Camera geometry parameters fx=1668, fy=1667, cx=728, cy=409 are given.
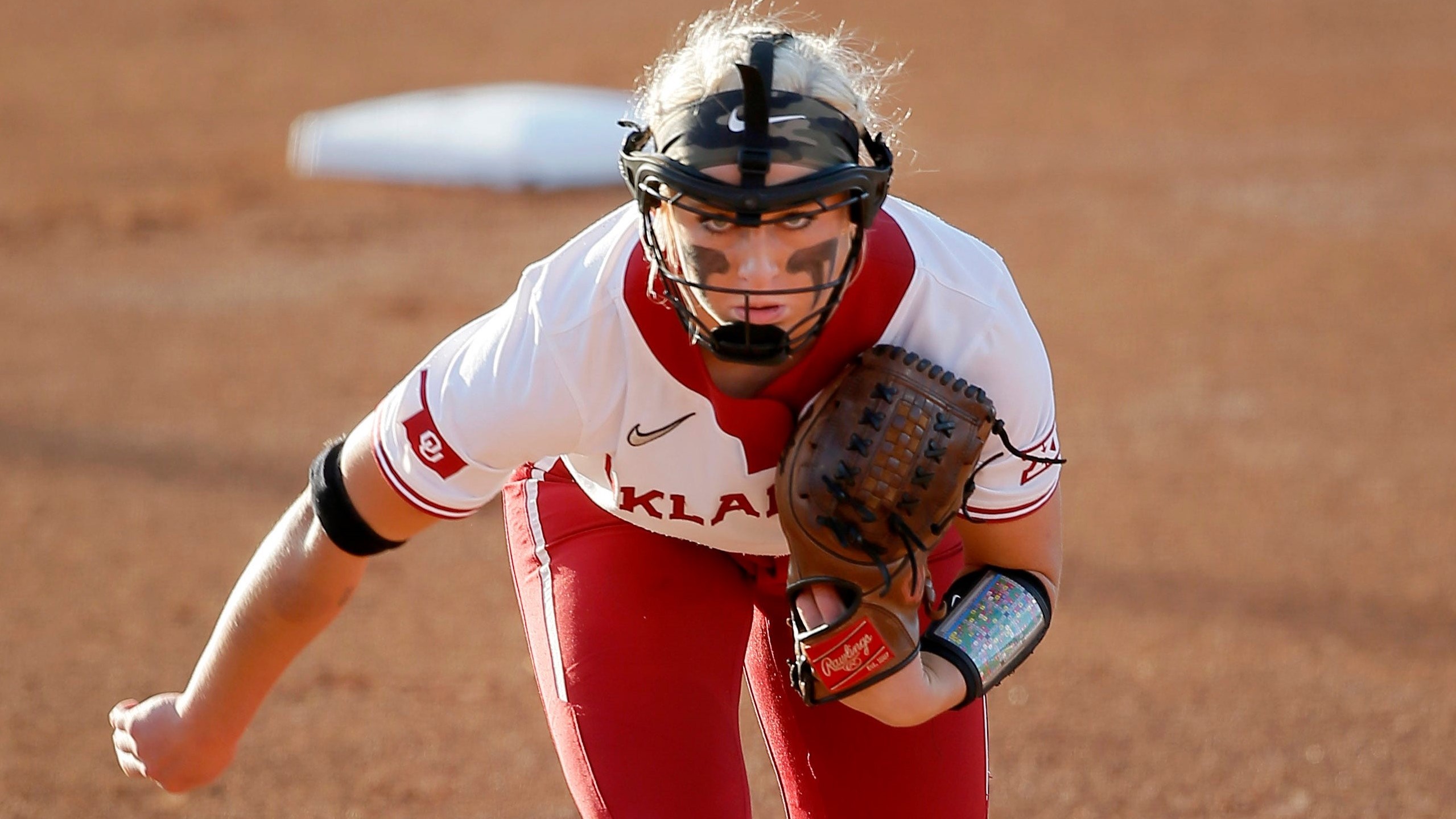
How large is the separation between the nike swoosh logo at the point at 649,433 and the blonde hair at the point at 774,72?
0.46 metres

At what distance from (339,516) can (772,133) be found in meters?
0.94

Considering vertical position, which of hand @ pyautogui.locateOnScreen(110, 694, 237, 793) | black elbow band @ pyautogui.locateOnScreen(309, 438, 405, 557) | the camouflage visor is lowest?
hand @ pyautogui.locateOnScreen(110, 694, 237, 793)

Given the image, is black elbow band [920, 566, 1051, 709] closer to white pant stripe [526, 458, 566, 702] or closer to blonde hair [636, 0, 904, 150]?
white pant stripe [526, 458, 566, 702]

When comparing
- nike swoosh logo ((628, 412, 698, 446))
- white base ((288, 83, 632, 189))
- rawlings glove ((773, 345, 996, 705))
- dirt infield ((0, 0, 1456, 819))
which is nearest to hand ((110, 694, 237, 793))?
nike swoosh logo ((628, 412, 698, 446))

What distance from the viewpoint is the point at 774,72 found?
7.97 ft

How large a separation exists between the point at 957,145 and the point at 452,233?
383 centimetres

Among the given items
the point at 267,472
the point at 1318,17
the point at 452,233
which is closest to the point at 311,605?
the point at 267,472

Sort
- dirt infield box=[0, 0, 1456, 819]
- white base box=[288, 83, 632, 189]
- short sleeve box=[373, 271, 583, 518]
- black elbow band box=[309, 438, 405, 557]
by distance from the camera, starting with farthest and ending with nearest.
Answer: white base box=[288, 83, 632, 189] < dirt infield box=[0, 0, 1456, 819] < black elbow band box=[309, 438, 405, 557] < short sleeve box=[373, 271, 583, 518]

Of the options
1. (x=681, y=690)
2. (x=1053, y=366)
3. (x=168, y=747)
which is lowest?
(x=1053, y=366)

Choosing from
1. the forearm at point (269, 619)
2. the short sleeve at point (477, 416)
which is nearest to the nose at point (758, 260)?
the short sleeve at point (477, 416)

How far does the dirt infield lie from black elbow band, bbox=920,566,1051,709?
5.81ft

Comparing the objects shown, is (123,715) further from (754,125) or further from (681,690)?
(754,125)

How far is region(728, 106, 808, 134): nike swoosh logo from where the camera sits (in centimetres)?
237

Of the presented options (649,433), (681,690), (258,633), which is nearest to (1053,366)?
(681,690)
